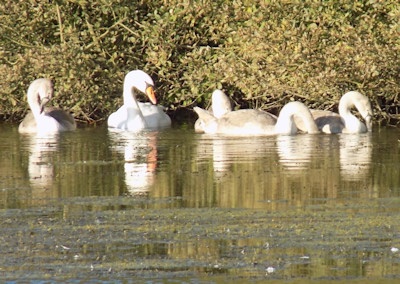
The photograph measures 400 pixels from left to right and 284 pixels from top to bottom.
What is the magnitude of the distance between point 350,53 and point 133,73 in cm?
415

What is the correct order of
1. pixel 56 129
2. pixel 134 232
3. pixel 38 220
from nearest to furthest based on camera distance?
pixel 134 232 < pixel 38 220 < pixel 56 129

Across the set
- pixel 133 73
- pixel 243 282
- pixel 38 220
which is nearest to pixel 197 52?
pixel 133 73

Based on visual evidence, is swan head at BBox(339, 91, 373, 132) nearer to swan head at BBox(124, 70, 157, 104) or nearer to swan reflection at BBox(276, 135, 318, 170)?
swan reflection at BBox(276, 135, 318, 170)

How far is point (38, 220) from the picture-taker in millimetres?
9938

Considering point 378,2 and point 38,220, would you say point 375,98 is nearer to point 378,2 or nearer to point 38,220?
point 378,2

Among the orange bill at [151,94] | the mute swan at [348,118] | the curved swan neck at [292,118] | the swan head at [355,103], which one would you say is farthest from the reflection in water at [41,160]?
the swan head at [355,103]

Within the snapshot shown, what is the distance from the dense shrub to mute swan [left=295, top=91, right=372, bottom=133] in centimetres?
44

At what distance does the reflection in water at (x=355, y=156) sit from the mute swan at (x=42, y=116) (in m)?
4.96

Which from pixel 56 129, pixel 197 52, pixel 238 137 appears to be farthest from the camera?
pixel 197 52

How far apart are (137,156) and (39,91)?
497 cm

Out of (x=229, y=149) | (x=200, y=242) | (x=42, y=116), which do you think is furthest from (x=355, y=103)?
(x=200, y=242)

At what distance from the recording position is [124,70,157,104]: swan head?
2014cm

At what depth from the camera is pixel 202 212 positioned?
33.7 feet

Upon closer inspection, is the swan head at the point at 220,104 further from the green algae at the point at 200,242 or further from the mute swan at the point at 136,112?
the green algae at the point at 200,242
